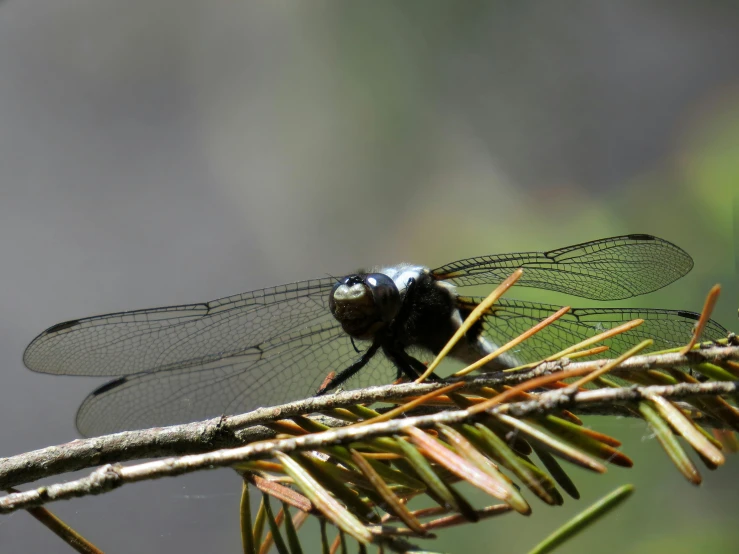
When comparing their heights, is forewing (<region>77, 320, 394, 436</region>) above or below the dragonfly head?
below

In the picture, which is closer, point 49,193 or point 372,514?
point 372,514

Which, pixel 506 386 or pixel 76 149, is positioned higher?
pixel 76 149

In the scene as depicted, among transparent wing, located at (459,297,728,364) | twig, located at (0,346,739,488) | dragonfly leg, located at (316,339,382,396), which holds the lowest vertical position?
transparent wing, located at (459,297,728,364)

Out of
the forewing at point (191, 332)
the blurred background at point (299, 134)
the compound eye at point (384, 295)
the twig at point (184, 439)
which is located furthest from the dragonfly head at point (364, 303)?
the blurred background at point (299, 134)

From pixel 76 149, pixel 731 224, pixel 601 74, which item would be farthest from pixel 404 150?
pixel 76 149

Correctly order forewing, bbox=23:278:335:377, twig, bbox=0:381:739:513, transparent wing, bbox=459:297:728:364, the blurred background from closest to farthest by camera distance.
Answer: twig, bbox=0:381:739:513 → transparent wing, bbox=459:297:728:364 → forewing, bbox=23:278:335:377 → the blurred background

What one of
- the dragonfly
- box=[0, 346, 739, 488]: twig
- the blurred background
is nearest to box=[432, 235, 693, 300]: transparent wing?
the dragonfly

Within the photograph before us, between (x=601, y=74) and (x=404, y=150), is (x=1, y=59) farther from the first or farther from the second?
(x=601, y=74)

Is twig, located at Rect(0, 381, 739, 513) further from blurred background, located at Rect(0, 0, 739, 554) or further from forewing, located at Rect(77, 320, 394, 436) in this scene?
blurred background, located at Rect(0, 0, 739, 554)
